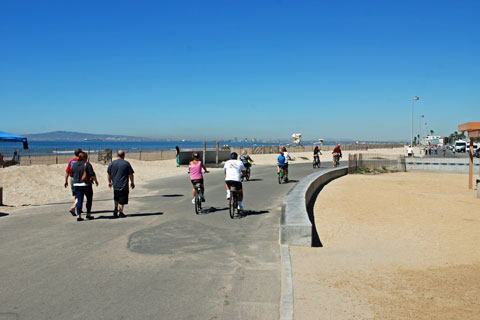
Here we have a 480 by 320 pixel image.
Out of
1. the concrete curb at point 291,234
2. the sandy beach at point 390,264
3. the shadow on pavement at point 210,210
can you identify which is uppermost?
the concrete curb at point 291,234

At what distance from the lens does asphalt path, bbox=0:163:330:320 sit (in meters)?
4.48

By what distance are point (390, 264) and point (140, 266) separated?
12.5ft

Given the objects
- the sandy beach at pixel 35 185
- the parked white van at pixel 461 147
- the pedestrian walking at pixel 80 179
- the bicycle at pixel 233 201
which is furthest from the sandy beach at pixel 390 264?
the parked white van at pixel 461 147

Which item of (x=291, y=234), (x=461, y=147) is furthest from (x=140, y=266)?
(x=461, y=147)

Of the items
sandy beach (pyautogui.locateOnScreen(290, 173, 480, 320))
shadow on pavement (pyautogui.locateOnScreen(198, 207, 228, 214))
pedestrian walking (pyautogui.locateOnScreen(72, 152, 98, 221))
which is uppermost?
pedestrian walking (pyautogui.locateOnScreen(72, 152, 98, 221))

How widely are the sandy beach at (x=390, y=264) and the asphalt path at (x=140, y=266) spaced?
2.07 feet

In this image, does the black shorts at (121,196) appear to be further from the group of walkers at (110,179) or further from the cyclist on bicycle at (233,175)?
the cyclist on bicycle at (233,175)

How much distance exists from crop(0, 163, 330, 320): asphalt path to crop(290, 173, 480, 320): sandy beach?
0.63 metres

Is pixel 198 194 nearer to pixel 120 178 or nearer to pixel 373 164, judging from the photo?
pixel 120 178

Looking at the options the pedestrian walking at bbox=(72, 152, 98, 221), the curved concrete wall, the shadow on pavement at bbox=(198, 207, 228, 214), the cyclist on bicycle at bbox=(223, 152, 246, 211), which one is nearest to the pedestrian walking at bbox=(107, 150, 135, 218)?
the pedestrian walking at bbox=(72, 152, 98, 221)

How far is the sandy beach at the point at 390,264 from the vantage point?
4609mm

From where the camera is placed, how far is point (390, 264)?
255 inches

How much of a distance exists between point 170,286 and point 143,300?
521 millimetres

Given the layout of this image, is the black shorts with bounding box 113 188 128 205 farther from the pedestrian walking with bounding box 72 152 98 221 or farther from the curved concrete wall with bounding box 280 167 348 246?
the curved concrete wall with bounding box 280 167 348 246
